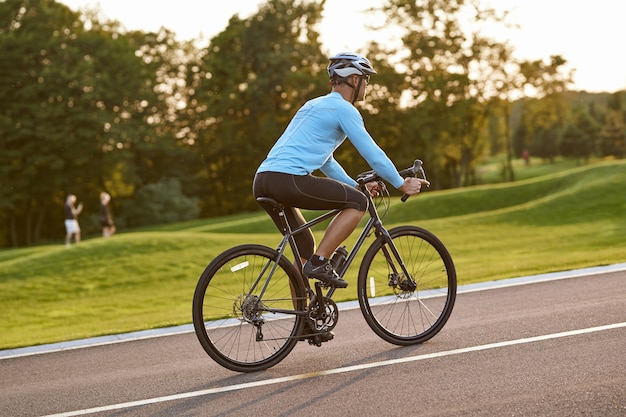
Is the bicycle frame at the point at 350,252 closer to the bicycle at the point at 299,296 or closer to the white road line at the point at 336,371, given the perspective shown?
the bicycle at the point at 299,296

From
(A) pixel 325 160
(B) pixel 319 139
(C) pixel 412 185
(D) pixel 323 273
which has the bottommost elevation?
(D) pixel 323 273

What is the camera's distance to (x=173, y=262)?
19281 millimetres

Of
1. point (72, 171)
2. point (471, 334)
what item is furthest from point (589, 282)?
point (72, 171)

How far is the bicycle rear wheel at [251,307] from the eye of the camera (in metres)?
5.57

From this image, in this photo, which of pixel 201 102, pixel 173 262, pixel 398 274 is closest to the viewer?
pixel 398 274

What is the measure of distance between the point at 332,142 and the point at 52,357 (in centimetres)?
325

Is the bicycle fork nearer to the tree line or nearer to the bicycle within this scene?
the bicycle

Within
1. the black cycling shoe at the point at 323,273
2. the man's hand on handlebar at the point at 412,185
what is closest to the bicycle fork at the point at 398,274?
the man's hand on handlebar at the point at 412,185

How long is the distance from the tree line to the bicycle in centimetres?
4680

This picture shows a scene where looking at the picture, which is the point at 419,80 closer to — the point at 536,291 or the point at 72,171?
the point at 72,171

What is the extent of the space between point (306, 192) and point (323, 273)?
0.58 metres

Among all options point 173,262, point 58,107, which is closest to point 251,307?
point 173,262

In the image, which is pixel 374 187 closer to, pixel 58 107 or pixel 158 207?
pixel 58 107

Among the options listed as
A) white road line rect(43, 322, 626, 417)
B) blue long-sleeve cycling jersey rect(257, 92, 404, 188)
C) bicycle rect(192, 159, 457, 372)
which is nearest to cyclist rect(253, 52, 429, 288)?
blue long-sleeve cycling jersey rect(257, 92, 404, 188)
